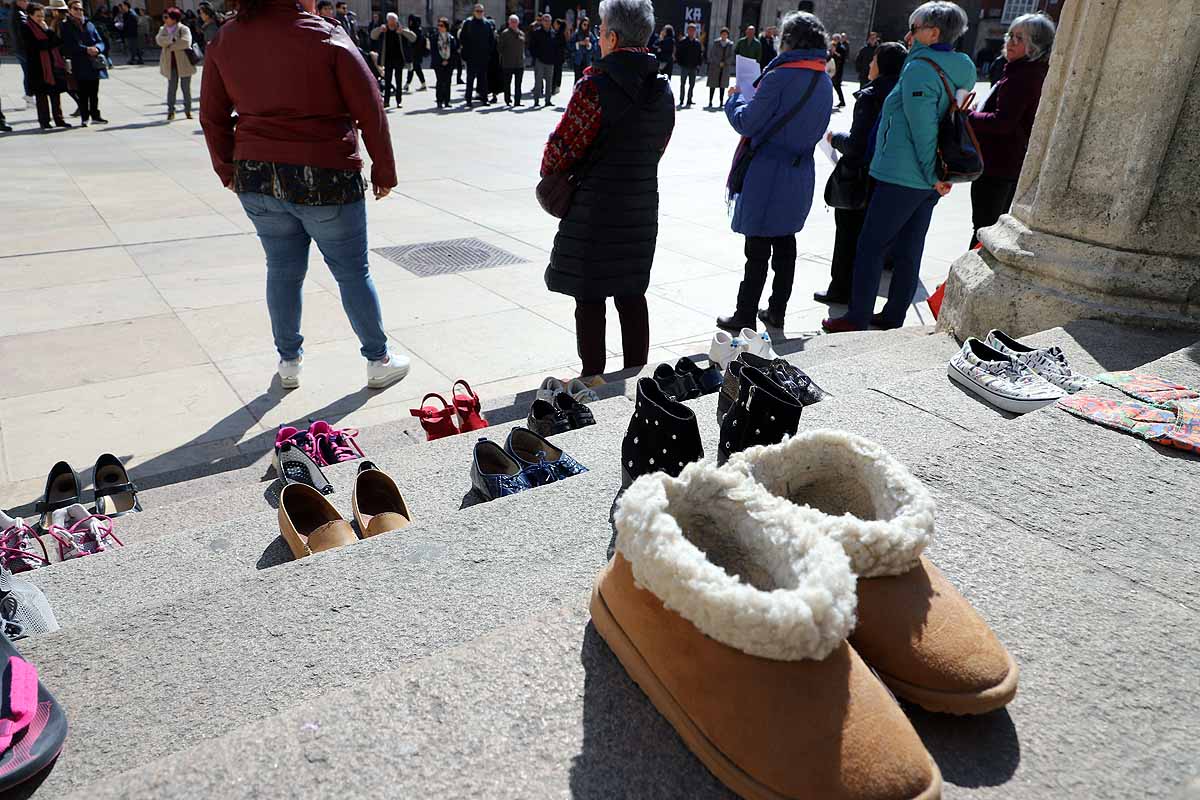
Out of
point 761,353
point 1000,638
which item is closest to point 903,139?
point 761,353

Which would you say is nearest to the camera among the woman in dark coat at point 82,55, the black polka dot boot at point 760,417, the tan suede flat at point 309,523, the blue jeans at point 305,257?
the black polka dot boot at point 760,417

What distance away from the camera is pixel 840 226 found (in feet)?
21.8

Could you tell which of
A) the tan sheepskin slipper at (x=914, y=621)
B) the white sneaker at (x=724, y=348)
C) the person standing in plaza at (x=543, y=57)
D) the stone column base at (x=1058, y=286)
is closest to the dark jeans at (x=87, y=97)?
the person standing in plaza at (x=543, y=57)

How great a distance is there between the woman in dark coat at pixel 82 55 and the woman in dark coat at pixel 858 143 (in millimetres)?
12861

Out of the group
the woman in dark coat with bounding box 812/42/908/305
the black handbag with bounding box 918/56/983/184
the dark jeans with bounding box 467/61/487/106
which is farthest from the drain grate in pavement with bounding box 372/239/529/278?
the dark jeans with bounding box 467/61/487/106

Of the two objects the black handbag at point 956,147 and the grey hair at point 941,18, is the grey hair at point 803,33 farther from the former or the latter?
the black handbag at point 956,147

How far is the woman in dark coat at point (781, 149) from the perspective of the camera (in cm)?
500

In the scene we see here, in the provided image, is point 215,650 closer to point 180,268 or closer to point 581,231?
point 581,231

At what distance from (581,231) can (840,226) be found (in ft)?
10.4

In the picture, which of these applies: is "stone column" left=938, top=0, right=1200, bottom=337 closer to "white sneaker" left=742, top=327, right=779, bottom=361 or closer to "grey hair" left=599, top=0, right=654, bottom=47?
"white sneaker" left=742, top=327, right=779, bottom=361

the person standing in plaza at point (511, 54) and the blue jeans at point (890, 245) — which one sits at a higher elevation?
the person standing in plaza at point (511, 54)

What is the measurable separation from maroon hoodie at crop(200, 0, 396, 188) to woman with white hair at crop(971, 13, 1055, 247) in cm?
438

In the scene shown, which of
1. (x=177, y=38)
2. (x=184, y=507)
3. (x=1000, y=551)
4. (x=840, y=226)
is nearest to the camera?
(x=1000, y=551)

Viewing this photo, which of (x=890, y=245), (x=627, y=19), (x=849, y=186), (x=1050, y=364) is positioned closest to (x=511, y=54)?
(x=849, y=186)
